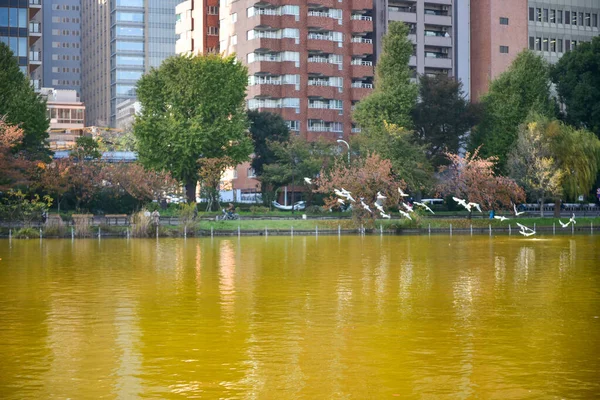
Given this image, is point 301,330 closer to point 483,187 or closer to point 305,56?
point 483,187

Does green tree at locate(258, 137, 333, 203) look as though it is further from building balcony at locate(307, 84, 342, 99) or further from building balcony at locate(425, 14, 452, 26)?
building balcony at locate(425, 14, 452, 26)

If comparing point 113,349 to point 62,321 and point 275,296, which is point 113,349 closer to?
point 62,321

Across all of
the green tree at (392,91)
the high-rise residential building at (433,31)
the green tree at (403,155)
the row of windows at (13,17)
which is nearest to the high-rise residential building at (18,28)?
the row of windows at (13,17)

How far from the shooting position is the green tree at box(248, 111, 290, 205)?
113 metres

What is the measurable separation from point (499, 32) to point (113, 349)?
12677 centimetres

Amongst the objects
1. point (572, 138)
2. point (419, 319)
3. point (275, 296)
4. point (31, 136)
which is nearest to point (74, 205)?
point (31, 136)

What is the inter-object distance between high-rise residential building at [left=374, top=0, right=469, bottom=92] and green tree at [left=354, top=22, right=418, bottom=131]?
33.3 meters

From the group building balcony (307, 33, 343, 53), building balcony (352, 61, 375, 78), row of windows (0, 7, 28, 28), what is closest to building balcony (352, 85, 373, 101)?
building balcony (352, 61, 375, 78)

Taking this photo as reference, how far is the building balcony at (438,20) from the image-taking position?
459 ft

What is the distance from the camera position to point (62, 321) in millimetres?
24484

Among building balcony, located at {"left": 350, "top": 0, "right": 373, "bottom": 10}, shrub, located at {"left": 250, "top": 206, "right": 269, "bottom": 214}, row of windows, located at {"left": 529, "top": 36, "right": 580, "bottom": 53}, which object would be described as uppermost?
building balcony, located at {"left": 350, "top": 0, "right": 373, "bottom": 10}

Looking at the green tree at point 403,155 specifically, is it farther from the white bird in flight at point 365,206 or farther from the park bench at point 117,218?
the park bench at point 117,218

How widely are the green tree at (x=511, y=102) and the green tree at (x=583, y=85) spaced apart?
2.41m

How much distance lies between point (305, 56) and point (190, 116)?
135 ft
